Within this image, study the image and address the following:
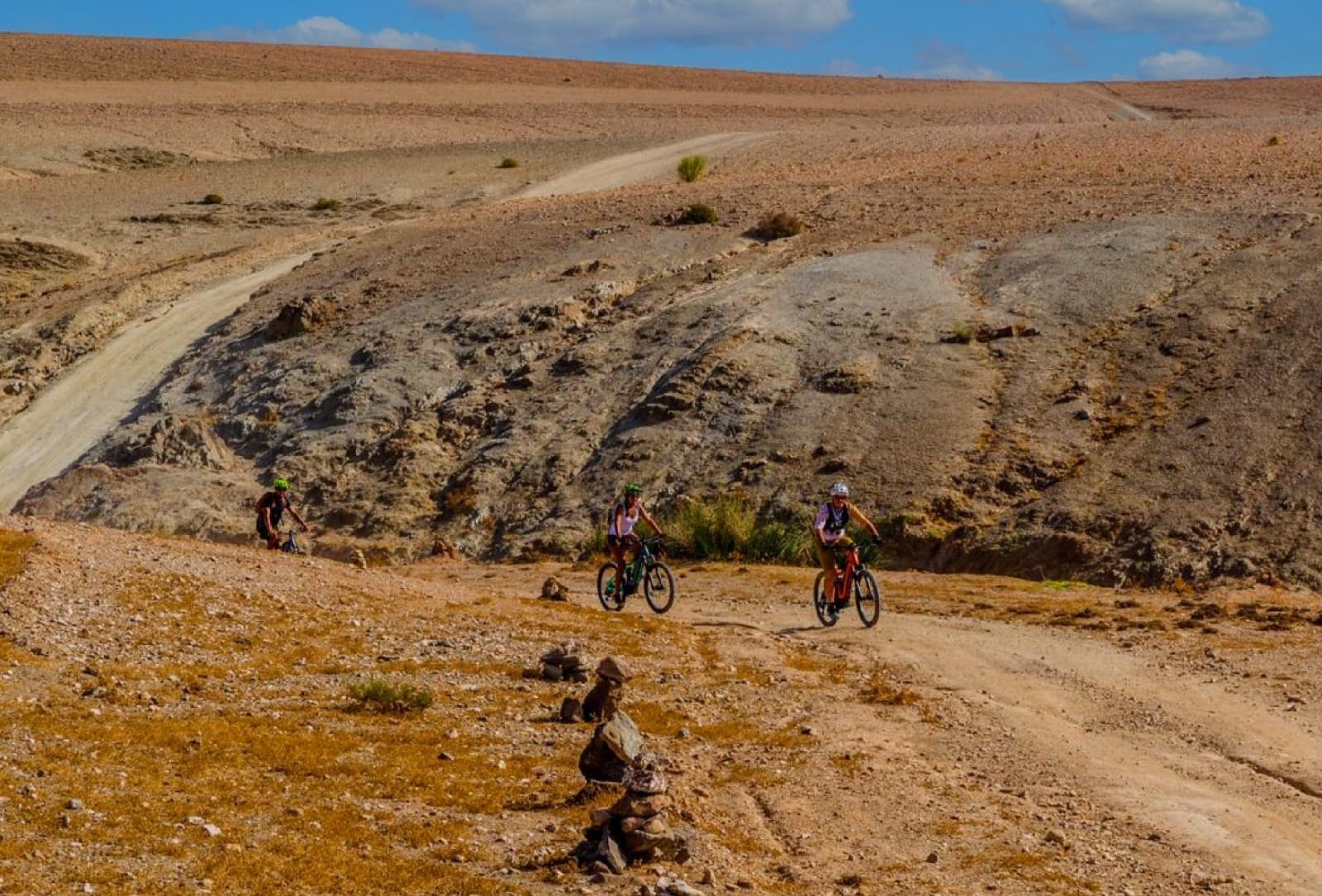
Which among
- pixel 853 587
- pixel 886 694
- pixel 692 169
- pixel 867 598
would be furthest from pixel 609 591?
pixel 692 169

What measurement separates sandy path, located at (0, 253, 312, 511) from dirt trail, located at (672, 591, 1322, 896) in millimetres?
21506

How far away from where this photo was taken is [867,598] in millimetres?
20062

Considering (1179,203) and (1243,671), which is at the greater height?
(1179,203)

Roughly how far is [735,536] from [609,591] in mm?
5103

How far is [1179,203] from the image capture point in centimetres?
3762

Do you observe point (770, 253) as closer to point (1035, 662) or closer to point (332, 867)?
point (1035, 662)

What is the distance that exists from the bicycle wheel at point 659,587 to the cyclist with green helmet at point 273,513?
597 cm

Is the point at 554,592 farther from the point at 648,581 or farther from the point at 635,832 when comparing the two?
the point at 635,832

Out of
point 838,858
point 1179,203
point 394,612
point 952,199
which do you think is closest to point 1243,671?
point 838,858

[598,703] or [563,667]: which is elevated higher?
[563,667]

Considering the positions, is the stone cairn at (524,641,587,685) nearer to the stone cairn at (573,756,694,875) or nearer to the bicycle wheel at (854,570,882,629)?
the bicycle wheel at (854,570,882,629)

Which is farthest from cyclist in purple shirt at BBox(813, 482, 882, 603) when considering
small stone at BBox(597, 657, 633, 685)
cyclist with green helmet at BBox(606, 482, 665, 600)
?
small stone at BBox(597, 657, 633, 685)

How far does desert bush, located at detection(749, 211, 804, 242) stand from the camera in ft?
134

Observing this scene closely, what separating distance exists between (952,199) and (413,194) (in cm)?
2548
